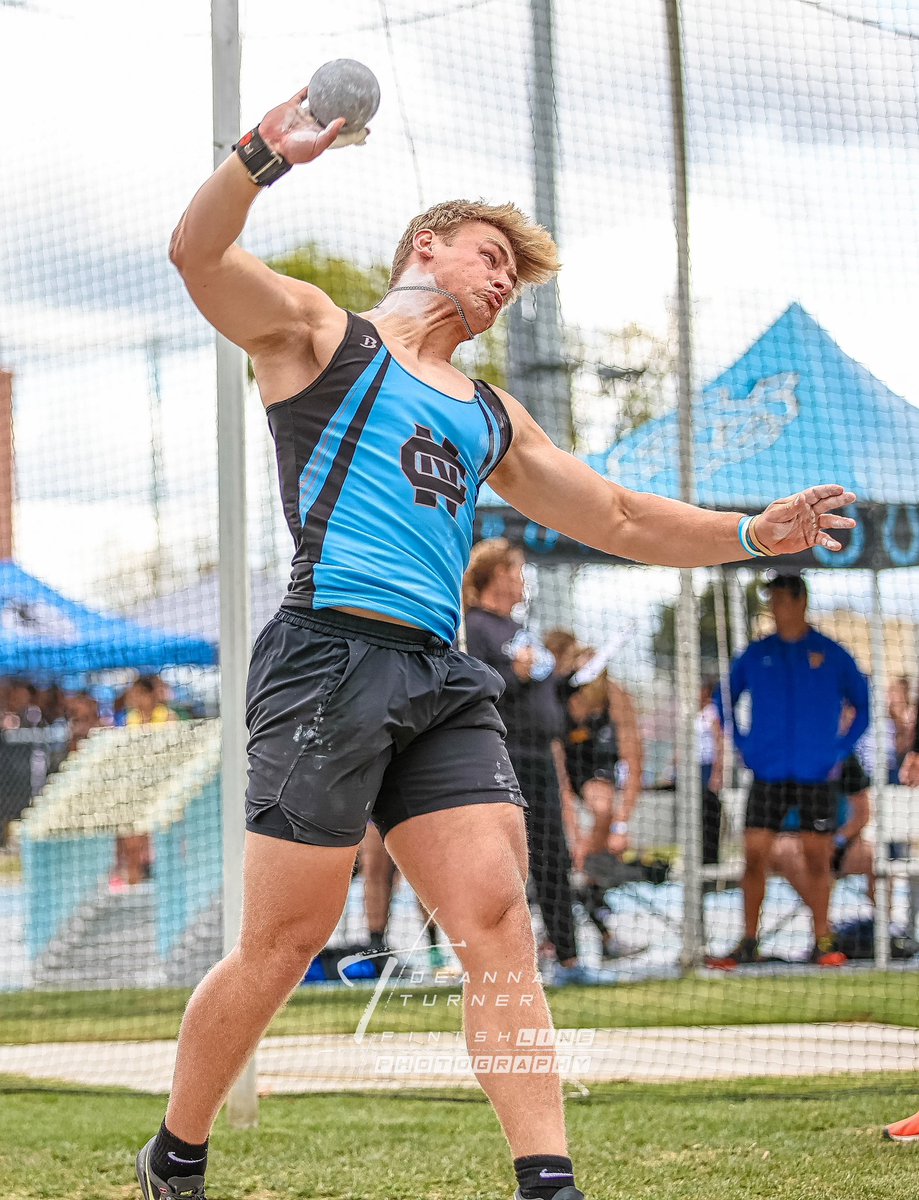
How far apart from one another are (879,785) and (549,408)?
2.55 metres

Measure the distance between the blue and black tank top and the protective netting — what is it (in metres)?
1.51

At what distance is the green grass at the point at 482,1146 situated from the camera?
3.35 metres

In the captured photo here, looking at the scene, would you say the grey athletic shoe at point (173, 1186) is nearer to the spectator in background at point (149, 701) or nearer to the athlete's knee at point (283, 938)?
the athlete's knee at point (283, 938)

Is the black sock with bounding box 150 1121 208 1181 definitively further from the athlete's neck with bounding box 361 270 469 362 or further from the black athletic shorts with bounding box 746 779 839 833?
the black athletic shorts with bounding box 746 779 839 833

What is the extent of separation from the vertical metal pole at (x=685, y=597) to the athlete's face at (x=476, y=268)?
10.7 ft

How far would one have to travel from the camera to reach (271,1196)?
3365 mm

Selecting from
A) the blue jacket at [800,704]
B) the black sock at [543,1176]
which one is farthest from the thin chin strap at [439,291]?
the blue jacket at [800,704]

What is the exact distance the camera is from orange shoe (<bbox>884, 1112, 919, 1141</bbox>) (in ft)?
11.9

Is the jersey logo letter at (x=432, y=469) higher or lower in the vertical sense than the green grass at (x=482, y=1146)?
higher

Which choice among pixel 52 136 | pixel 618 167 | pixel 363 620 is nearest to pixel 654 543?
pixel 363 620

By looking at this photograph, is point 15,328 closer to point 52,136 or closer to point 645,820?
point 52,136

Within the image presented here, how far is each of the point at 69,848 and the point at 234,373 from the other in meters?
4.41

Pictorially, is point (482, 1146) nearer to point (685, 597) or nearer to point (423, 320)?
point (423, 320)

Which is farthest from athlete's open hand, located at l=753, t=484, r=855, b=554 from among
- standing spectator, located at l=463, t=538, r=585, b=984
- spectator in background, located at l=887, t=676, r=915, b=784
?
spectator in background, located at l=887, t=676, r=915, b=784
